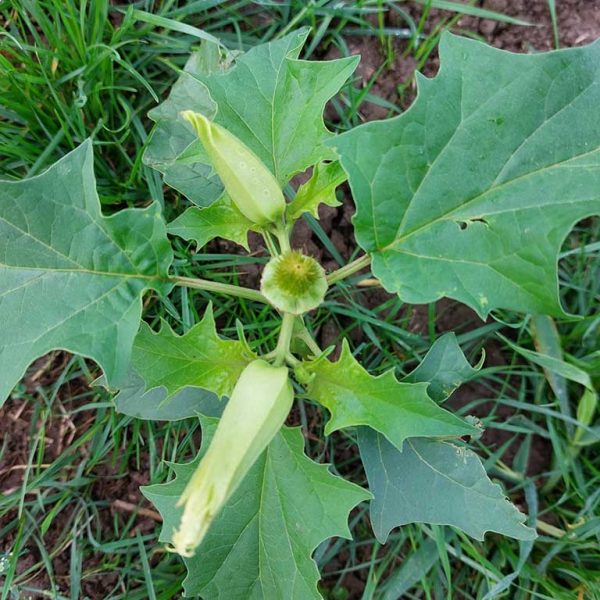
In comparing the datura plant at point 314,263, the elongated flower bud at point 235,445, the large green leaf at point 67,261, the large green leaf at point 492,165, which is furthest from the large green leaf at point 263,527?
the large green leaf at point 492,165

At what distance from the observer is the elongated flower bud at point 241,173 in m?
1.49

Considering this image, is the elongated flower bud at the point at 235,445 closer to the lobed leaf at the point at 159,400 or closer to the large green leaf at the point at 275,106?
the lobed leaf at the point at 159,400

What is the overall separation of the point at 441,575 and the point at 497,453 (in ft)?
Answer: 1.50

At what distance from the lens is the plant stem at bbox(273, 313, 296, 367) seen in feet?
5.74

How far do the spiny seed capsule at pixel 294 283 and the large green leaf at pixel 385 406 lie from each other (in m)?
0.14

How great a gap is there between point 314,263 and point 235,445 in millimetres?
455

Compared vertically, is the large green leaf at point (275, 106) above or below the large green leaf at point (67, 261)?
above

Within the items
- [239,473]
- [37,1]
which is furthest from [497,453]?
[37,1]

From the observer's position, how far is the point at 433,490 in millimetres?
1879

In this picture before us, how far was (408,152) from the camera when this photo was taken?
1618 mm

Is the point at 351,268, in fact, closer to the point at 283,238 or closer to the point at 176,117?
the point at 283,238

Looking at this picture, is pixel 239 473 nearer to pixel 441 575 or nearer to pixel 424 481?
pixel 424 481

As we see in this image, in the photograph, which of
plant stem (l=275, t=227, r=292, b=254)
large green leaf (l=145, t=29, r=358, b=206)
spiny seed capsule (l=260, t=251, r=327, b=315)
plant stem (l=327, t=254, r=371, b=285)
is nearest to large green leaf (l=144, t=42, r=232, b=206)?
large green leaf (l=145, t=29, r=358, b=206)

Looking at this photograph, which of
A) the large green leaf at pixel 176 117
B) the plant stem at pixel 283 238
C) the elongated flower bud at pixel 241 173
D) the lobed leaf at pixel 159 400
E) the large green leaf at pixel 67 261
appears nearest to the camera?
the elongated flower bud at pixel 241 173
